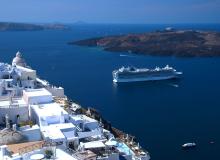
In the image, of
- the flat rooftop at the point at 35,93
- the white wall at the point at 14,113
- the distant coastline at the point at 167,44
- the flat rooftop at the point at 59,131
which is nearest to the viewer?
the flat rooftop at the point at 59,131

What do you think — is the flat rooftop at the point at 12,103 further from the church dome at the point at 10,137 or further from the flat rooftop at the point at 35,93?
the church dome at the point at 10,137

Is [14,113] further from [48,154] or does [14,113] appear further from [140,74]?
[140,74]

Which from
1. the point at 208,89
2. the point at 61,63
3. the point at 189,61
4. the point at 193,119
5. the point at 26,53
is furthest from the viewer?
the point at 26,53

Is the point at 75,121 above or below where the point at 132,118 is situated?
above

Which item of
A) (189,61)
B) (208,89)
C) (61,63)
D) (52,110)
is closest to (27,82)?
(52,110)

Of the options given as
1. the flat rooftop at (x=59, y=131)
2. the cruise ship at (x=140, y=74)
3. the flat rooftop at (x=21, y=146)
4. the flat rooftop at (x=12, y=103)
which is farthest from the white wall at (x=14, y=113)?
the cruise ship at (x=140, y=74)

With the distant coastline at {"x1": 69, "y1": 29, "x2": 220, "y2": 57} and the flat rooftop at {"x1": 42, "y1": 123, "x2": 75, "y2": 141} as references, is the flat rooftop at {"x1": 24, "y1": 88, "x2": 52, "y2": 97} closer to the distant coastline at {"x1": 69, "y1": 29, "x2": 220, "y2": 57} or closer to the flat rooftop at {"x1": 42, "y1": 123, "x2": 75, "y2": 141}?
the flat rooftop at {"x1": 42, "y1": 123, "x2": 75, "y2": 141}

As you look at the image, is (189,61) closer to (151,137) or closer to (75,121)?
(151,137)

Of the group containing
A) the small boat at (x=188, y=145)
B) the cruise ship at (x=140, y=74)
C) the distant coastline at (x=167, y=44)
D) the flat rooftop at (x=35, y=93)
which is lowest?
the small boat at (x=188, y=145)

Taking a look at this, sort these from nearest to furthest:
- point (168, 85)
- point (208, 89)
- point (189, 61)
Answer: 1. point (208, 89)
2. point (168, 85)
3. point (189, 61)
